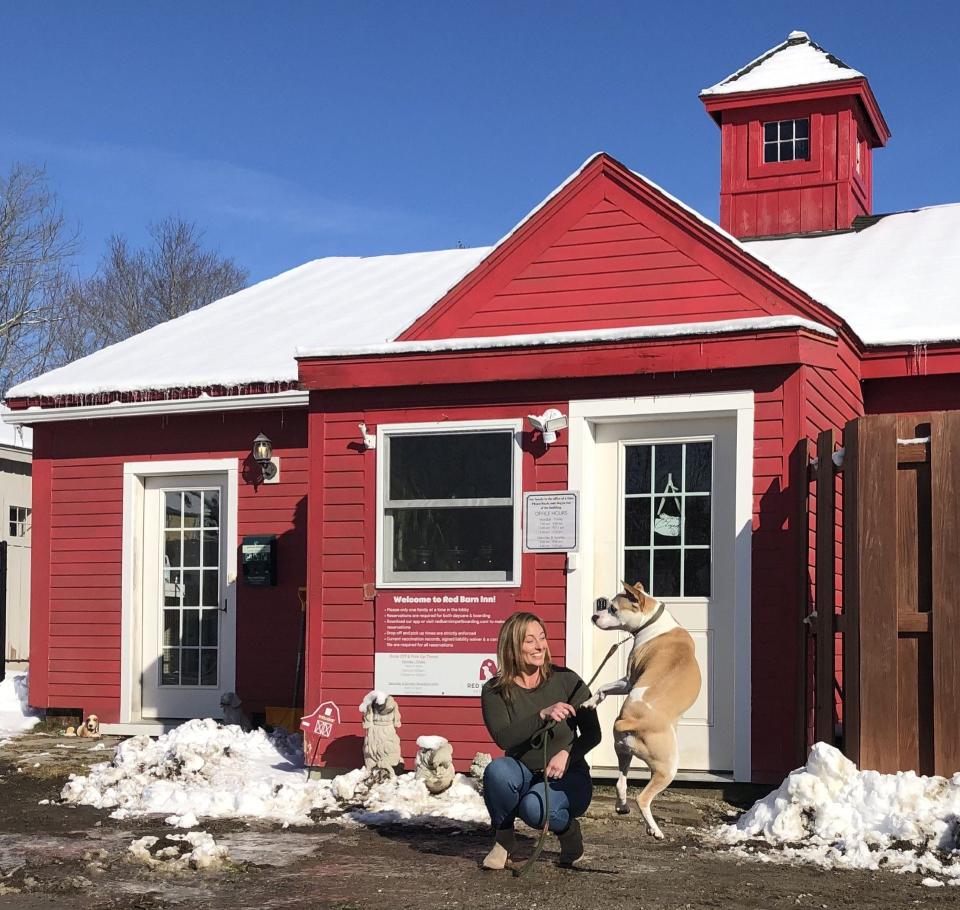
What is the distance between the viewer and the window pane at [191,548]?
13680 mm

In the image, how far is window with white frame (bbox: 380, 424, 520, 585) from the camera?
979 centimetres

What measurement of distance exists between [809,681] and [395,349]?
351 centimetres

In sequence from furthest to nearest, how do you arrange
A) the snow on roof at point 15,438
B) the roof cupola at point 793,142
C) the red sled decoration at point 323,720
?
the snow on roof at point 15,438, the roof cupola at point 793,142, the red sled decoration at point 323,720

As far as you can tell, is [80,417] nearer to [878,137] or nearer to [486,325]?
[486,325]

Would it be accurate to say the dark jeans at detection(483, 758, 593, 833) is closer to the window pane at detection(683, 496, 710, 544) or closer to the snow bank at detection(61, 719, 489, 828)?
the snow bank at detection(61, 719, 489, 828)

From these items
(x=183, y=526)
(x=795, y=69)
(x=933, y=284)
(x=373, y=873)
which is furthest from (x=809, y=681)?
(x=795, y=69)

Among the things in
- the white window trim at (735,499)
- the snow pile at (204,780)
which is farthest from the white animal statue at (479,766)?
the snow pile at (204,780)

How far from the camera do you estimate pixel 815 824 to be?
7.52 metres

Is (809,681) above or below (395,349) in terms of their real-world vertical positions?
below

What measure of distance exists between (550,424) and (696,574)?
53.3 inches

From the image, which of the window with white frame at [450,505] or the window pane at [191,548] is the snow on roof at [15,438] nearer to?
the window pane at [191,548]

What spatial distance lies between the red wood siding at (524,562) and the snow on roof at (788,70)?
334 inches

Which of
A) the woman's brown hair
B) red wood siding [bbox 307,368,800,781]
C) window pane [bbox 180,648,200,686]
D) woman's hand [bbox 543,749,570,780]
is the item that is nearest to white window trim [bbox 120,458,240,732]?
window pane [bbox 180,648,200,686]

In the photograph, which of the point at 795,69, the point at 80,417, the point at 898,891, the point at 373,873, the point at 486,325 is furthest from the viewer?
the point at 795,69
